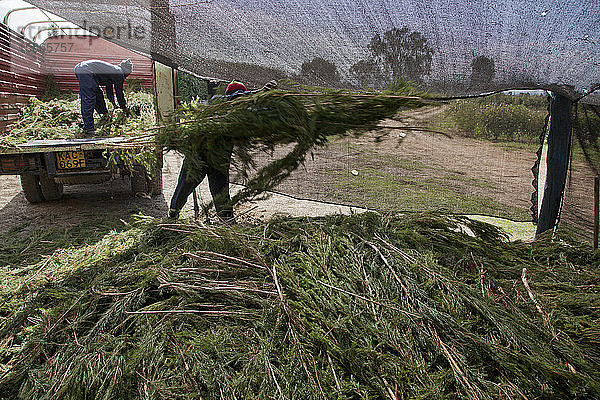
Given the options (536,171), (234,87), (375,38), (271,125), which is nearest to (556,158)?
(536,171)

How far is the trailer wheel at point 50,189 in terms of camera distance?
5.87 metres

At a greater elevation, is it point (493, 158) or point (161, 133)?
point (161, 133)

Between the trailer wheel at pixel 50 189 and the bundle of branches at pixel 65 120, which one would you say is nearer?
the bundle of branches at pixel 65 120

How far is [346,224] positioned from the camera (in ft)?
9.55

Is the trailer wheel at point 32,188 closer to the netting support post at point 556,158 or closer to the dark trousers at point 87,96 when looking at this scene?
the dark trousers at point 87,96

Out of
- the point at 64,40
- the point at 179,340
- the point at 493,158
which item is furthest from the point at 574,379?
the point at 64,40

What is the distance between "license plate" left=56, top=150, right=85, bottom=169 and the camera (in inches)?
Result: 189

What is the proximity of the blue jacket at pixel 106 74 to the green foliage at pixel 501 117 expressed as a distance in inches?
198

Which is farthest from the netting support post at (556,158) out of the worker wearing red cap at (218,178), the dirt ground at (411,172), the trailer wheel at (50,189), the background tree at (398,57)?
the trailer wheel at (50,189)

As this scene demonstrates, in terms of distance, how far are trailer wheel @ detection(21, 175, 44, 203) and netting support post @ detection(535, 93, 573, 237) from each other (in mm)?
6526

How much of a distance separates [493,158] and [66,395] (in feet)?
14.1

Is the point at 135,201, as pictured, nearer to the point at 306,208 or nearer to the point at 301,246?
the point at 306,208

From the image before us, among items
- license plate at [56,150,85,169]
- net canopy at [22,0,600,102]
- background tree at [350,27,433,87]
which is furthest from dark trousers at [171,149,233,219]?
license plate at [56,150,85,169]

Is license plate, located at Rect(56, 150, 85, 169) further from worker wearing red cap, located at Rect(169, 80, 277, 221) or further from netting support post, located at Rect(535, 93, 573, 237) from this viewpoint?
netting support post, located at Rect(535, 93, 573, 237)
